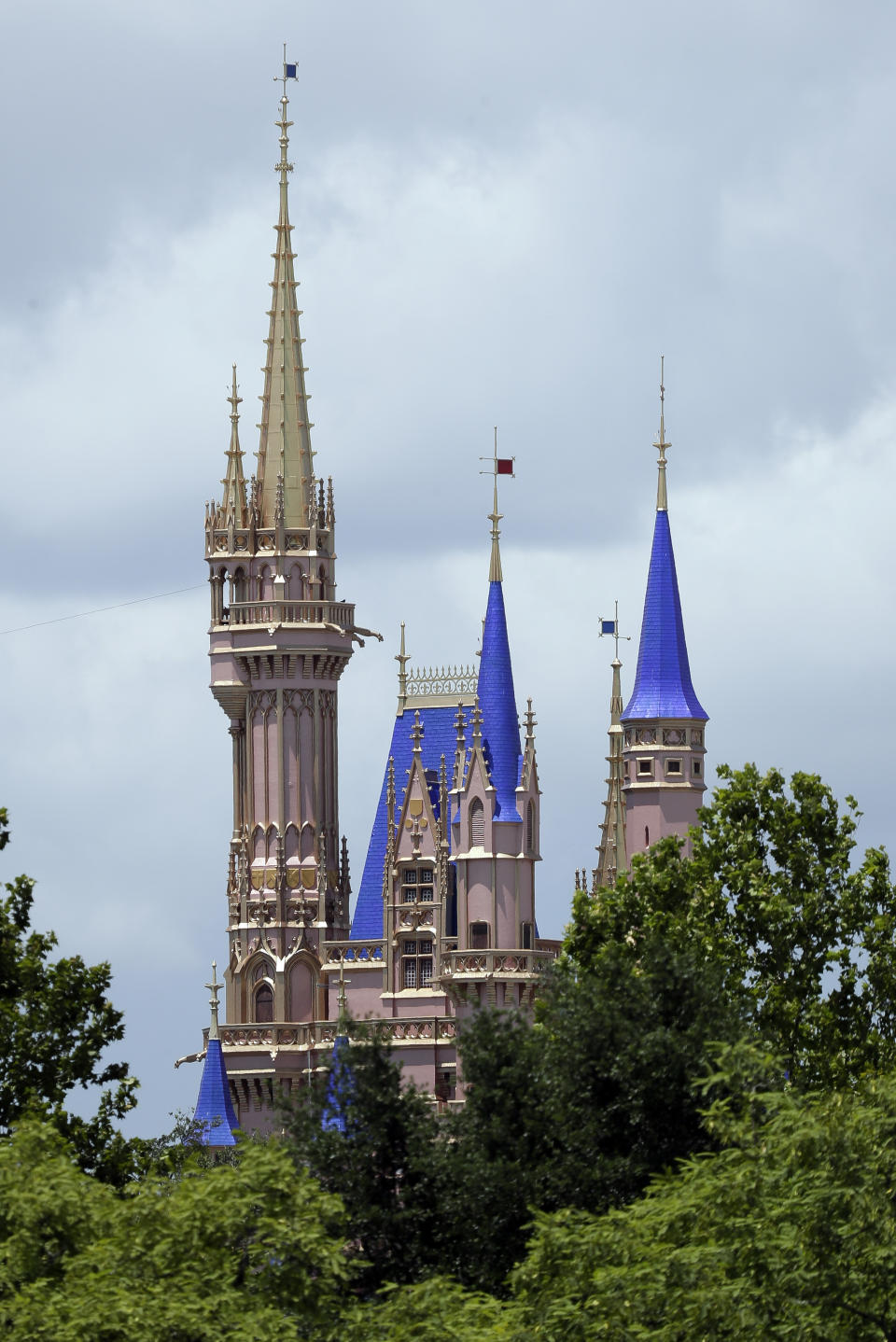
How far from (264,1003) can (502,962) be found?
37.5 ft

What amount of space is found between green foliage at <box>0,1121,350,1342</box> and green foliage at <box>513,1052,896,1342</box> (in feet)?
11.4

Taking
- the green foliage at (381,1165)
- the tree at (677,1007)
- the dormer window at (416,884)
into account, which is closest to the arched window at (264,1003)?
the dormer window at (416,884)

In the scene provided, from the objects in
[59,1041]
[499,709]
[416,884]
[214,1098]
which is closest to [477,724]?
[499,709]

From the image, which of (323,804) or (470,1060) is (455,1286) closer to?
(470,1060)

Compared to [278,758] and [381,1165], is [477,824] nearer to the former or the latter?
[278,758]

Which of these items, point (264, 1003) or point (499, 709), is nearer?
point (499, 709)

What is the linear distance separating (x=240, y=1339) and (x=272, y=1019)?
78.0 metres

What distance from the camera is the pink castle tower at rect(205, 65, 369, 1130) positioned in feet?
435

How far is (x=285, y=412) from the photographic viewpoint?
137m

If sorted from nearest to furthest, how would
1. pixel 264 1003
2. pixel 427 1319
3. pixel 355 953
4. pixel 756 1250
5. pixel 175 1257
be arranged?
pixel 756 1250, pixel 427 1319, pixel 175 1257, pixel 355 953, pixel 264 1003

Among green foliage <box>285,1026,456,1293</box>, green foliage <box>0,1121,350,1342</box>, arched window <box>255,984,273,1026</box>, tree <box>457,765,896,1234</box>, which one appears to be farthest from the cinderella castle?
green foliage <box>0,1121,350,1342</box>

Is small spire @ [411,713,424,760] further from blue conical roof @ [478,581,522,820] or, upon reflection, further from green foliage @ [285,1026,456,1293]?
green foliage @ [285,1026,456,1293]

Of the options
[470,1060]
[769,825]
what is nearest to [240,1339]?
[470,1060]

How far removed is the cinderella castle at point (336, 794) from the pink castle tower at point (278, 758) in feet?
0.22
